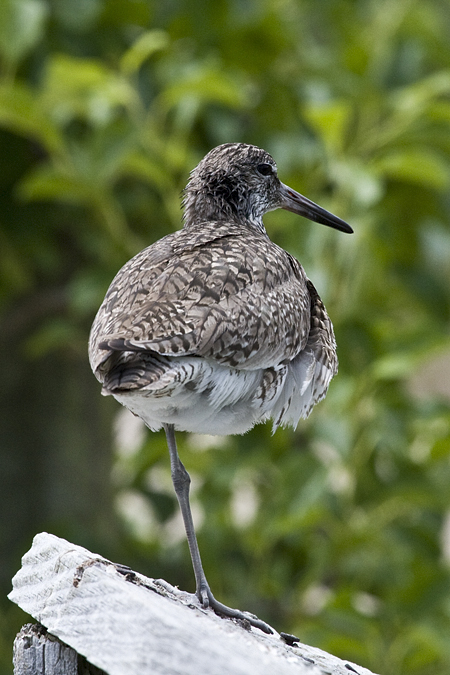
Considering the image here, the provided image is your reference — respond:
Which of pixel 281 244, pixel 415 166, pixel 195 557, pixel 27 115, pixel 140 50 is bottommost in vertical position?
pixel 195 557

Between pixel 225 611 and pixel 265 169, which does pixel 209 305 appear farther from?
pixel 265 169

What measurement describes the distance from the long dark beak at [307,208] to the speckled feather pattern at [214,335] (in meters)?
0.36

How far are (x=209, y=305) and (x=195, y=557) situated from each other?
31.2 inches

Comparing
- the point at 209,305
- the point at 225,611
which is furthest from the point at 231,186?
the point at 225,611

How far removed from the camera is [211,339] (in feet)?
7.63

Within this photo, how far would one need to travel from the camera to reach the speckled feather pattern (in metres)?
2.21

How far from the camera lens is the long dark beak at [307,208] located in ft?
10.9

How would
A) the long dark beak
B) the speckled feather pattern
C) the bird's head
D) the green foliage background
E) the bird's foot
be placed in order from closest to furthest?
the speckled feather pattern
the bird's foot
the bird's head
the long dark beak
the green foliage background

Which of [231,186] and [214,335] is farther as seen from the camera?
[231,186]

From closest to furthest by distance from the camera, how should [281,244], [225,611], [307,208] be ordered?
1. [225,611]
2. [307,208]
3. [281,244]

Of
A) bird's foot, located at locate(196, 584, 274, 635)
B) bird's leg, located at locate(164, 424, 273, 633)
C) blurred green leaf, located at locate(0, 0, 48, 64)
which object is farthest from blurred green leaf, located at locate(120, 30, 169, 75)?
bird's foot, located at locate(196, 584, 274, 635)

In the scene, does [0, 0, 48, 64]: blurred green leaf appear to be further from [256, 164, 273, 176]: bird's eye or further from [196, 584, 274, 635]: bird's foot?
[196, 584, 274, 635]: bird's foot

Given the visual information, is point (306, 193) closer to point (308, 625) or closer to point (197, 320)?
point (308, 625)

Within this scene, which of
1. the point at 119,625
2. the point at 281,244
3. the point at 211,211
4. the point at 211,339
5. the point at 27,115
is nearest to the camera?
the point at 119,625
